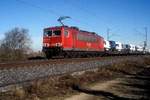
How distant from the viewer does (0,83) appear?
38.5ft

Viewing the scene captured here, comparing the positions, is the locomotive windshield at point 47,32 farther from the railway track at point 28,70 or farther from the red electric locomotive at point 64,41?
the railway track at point 28,70

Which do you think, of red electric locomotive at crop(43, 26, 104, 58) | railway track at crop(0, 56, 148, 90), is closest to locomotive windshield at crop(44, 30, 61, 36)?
red electric locomotive at crop(43, 26, 104, 58)

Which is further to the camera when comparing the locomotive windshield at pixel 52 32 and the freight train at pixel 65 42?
the locomotive windshield at pixel 52 32

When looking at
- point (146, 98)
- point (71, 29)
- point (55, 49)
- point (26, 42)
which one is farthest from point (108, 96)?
point (26, 42)

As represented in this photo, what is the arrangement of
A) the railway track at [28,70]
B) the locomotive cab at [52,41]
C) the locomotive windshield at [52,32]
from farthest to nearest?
the locomotive windshield at [52,32] < the locomotive cab at [52,41] < the railway track at [28,70]

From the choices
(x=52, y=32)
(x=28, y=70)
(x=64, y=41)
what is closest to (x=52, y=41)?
(x=52, y=32)

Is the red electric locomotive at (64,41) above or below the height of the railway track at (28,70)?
above

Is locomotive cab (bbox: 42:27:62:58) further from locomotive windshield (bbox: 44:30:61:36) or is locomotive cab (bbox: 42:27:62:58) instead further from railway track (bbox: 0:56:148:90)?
railway track (bbox: 0:56:148:90)

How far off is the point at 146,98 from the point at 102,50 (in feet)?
97.1

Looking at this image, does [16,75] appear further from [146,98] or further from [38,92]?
[146,98]

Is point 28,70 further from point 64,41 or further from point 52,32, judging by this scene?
point 52,32

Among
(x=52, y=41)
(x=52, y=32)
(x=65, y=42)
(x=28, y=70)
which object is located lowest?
(x=28, y=70)

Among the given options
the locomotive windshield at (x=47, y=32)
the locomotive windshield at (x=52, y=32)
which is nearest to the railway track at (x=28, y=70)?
the locomotive windshield at (x=52, y=32)

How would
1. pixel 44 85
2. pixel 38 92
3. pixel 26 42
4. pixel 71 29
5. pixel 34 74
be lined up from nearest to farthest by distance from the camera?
pixel 38 92 → pixel 44 85 → pixel 34 74 → pixel 71 29 → pixel 26 42
